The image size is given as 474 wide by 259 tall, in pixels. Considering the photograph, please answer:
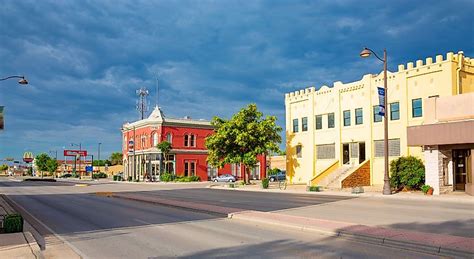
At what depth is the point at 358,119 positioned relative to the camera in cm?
4072

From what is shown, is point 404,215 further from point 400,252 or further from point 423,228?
point 400,252

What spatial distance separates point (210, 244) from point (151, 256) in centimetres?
188

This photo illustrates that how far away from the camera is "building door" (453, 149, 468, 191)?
2796 centimetres

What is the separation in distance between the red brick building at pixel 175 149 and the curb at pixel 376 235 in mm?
55304

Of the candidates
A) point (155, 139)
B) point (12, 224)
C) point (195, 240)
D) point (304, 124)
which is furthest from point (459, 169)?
point (155, 139)

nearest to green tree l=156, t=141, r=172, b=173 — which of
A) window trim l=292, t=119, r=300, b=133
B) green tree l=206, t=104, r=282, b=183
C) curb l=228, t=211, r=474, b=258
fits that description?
green tree l=206, t=104, r=282, b=183

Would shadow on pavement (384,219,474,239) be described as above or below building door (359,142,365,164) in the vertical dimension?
below

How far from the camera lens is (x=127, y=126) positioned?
81.1 metres

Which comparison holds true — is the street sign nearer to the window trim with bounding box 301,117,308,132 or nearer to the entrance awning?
the window trim with bounding box 301,117,308,132

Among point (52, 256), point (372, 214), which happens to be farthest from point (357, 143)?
point (52, 256)

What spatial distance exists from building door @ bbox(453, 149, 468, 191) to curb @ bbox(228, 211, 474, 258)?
58.8 feet

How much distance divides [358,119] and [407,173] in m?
9.89

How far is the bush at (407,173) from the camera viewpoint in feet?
103

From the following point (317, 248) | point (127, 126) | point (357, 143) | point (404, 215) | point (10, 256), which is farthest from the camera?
point (127, 126)
